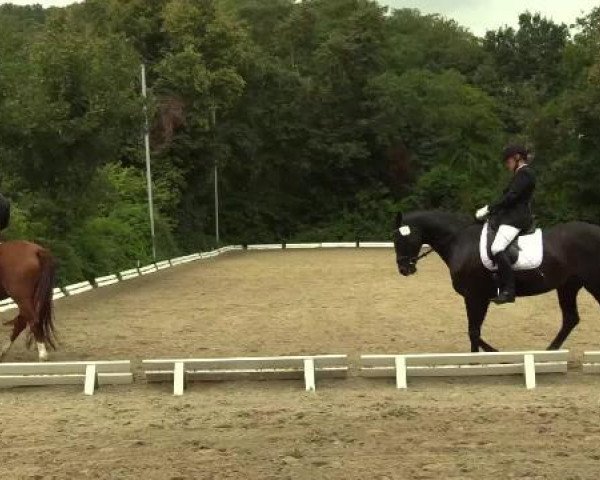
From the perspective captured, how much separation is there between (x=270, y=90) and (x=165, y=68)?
9.82m

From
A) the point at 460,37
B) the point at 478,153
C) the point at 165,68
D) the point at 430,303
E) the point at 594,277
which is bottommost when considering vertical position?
the point at 430,303

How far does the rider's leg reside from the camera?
25.4 feet

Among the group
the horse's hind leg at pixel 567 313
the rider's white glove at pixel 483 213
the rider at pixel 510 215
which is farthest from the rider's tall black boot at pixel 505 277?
the horse's hind leg at pixel 567 313

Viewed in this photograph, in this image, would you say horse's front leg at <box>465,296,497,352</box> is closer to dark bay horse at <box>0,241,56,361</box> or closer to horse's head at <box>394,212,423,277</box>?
horse's head at <box>394,212,423,277</box>

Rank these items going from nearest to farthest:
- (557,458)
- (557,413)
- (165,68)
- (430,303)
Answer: (557,458)
(557,413)
(430,303)
(165,68)

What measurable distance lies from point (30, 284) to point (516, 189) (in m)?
5.19

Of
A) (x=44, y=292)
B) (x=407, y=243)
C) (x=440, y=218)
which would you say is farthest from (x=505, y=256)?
(x=44, y=292)

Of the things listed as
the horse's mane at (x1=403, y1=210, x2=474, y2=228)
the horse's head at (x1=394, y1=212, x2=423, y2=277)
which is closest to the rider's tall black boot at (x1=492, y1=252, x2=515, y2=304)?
the horse's mane at (x1=403, y1=210, x2=474, y2=228)

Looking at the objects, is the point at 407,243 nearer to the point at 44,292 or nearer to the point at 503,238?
the point at 503,238

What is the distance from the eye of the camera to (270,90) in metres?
40.3

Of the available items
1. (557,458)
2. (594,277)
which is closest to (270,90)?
(594,277)

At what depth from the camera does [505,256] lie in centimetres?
777

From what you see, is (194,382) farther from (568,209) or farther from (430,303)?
(568,209)

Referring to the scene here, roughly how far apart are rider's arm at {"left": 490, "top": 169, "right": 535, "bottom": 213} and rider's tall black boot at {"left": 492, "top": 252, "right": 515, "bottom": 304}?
1.60ft
